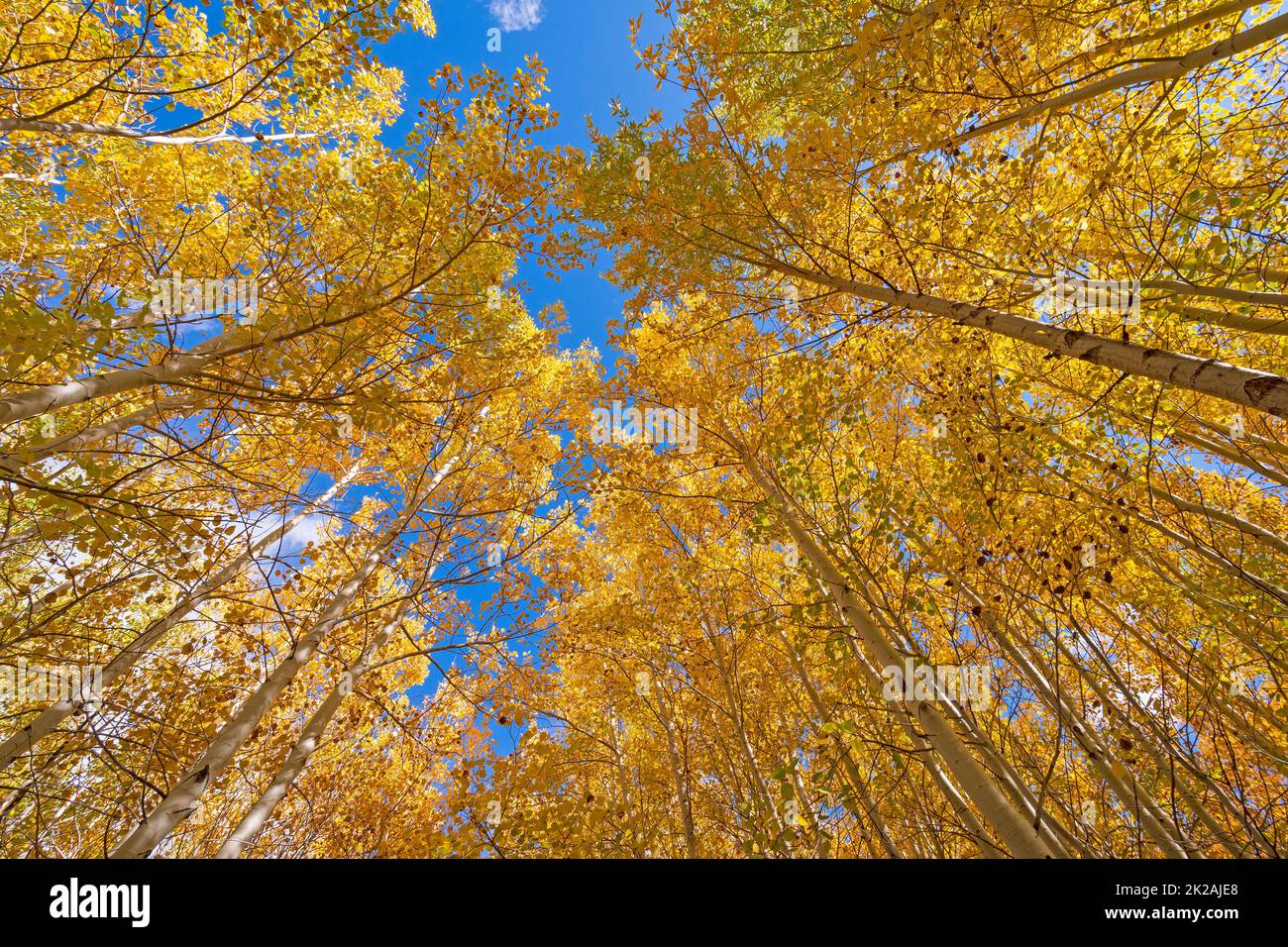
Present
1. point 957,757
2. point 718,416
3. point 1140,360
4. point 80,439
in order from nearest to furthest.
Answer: point 1140,360
point 957,757
point 80,439
point 718,416

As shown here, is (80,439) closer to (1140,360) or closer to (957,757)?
(957,757)

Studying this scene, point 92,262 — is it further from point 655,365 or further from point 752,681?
point 752,681

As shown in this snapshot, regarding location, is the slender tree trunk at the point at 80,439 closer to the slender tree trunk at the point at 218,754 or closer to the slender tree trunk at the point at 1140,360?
the slender tree trunk at the point at 218,754

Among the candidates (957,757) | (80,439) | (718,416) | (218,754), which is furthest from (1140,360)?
(80,439)

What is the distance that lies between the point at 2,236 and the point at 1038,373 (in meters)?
13.7

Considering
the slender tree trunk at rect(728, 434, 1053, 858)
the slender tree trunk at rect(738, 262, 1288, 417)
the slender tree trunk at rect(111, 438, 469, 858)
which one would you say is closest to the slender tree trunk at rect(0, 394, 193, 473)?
the slender tree trunk at rect(111, 438, 469, 858)

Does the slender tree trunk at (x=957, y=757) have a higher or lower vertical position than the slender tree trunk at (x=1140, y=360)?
lower

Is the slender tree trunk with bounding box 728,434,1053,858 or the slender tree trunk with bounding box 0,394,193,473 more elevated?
the slender tree trunk with bounding box 0,394,193,473

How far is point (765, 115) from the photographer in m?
6.98

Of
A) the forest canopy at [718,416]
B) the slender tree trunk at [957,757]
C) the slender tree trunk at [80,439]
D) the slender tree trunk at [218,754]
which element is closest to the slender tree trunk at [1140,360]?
the forest canopy at [718,416]

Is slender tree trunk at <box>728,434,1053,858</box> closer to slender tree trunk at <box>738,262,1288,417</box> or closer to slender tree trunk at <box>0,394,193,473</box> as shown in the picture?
slender tree trunk at <box>738,262,1288,417</box>
